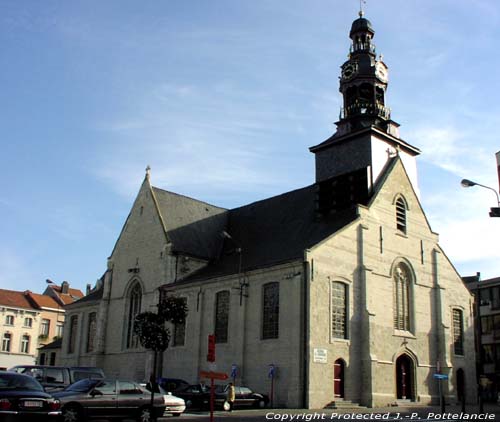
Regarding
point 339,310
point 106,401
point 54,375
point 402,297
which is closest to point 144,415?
point 106,401

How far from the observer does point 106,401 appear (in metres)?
16.8

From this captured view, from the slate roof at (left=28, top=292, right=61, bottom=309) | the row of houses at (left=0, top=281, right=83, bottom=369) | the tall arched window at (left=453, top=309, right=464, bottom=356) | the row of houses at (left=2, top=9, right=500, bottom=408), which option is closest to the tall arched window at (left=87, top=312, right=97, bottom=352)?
the row of houses at (left=2, top=9, right=500, bottom=408)

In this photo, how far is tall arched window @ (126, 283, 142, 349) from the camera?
1462 inches

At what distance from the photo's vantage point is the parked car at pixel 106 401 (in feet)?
53.1

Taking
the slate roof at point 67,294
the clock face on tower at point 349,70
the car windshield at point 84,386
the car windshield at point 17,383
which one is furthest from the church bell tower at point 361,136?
the slate roof at point 67,294

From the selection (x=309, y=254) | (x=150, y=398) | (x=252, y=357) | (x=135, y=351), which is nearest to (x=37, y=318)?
(x=135, y=351)

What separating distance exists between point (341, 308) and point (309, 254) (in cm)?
339

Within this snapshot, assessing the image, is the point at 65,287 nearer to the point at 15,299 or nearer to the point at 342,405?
the point at 15,299

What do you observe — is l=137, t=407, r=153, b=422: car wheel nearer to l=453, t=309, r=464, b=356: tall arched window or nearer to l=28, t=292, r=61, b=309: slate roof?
l=453, t=309, r=464, b=356: tall arched window

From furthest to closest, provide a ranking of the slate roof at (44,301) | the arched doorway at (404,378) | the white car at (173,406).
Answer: the slate roof at (44,301) → the arched doorway at (404,378) → the white car at (173,406)

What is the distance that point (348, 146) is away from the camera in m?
34.7

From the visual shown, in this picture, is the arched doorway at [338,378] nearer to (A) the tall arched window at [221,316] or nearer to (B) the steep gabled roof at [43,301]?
(A) the tall arched window at [221,316]

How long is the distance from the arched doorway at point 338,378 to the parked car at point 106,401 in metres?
11.6

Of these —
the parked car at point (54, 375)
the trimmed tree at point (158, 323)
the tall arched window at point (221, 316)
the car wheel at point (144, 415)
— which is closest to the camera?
the car wheel at point (144, 415)
